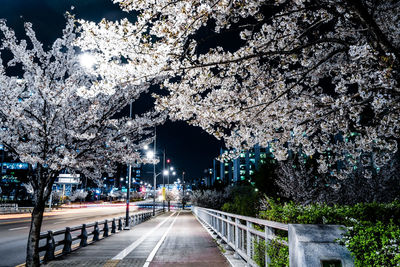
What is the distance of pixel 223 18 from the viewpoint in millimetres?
7141

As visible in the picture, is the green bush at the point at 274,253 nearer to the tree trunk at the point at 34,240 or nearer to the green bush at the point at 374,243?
the green bush at the point at 374,243

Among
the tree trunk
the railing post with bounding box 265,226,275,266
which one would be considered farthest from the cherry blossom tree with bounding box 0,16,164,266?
the railing post with bounding box 265,226,275,266

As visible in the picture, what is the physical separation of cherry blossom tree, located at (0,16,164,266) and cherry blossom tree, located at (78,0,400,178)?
162 centimetres

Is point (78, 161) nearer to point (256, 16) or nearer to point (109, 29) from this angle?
point (109, 29)

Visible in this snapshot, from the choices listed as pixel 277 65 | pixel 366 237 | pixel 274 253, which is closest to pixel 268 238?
pixel 274 253

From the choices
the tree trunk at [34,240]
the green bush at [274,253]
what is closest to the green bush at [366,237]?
the green bush at [274,253]

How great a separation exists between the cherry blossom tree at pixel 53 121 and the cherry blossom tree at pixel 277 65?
1.62m

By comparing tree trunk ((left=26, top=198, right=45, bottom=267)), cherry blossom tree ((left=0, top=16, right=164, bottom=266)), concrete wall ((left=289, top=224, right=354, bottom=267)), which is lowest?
tree trunk ((left=26, top=198, right=45, bottom=267))

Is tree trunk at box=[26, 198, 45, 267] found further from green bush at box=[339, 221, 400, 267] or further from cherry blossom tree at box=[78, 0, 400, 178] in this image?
green bush at box=[339, 221, 400, 267]

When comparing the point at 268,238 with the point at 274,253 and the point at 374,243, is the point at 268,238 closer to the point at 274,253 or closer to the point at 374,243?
the point at 274,253

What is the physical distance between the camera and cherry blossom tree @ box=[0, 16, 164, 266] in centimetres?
752

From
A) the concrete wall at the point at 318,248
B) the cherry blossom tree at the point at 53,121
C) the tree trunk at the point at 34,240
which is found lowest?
the tree trunk at the point at 34,240

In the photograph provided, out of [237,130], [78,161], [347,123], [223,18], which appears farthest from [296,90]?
[78,161]

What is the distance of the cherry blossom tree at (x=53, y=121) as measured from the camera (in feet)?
24.7
